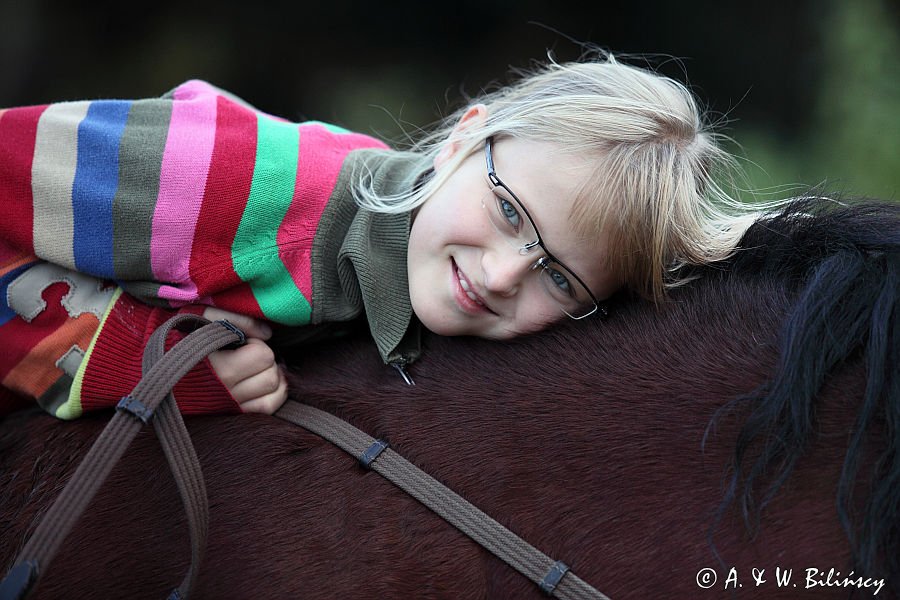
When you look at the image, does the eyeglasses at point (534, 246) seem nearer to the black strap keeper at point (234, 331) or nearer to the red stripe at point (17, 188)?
the black strap keeper at point (234, 331)

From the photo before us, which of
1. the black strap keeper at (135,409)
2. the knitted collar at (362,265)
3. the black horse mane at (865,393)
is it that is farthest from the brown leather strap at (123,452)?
the black horse mane at (865,393)

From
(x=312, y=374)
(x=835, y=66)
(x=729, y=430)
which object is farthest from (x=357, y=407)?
(x=835, y=66)

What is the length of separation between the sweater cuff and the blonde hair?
0.30 metres

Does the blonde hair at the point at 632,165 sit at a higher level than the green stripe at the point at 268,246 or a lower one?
higher

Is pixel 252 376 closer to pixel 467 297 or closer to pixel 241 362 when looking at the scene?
pixel 241 362

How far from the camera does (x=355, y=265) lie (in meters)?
1.04

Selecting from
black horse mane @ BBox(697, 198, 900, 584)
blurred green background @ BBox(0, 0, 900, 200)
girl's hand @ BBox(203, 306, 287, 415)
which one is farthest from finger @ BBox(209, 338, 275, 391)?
blurred green background @ BBox(0, 0, 900, 200)

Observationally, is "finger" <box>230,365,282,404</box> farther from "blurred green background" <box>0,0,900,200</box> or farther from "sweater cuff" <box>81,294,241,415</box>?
"blurred green background" <box>0,0,900,200</box>

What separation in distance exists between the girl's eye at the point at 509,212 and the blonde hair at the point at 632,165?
0.07 meters

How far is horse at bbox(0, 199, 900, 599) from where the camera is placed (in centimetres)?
76

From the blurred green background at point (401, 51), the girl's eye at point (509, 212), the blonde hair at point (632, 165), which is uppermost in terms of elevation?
the blonde hair at point (632, 165)

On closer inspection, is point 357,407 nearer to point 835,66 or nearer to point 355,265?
point 355,265

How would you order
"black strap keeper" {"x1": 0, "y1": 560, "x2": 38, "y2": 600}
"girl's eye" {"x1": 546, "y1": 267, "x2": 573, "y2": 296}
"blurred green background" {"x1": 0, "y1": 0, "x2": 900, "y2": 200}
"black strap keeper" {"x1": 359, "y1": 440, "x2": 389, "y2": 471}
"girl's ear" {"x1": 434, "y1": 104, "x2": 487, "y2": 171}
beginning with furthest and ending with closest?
"blurred green background" {"x1": 0, "y1": 0, "x2": 900, "y2": 200} → "girl's ear" {"x1": 434, "y1": 104, "x2": 487, "y2": 171} → "girl's eye" {"x1": 546, "y1": 267, "x2": 573, "y2": 296} → "black strap keeper" {"x1": 359, "y1": 440, "x2": 389, "y2": 471} → "black strap keeper" {"x1": 0, "y1": 560, "x2": 38, "y2": 600}

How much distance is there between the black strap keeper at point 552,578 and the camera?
79 centimetres
